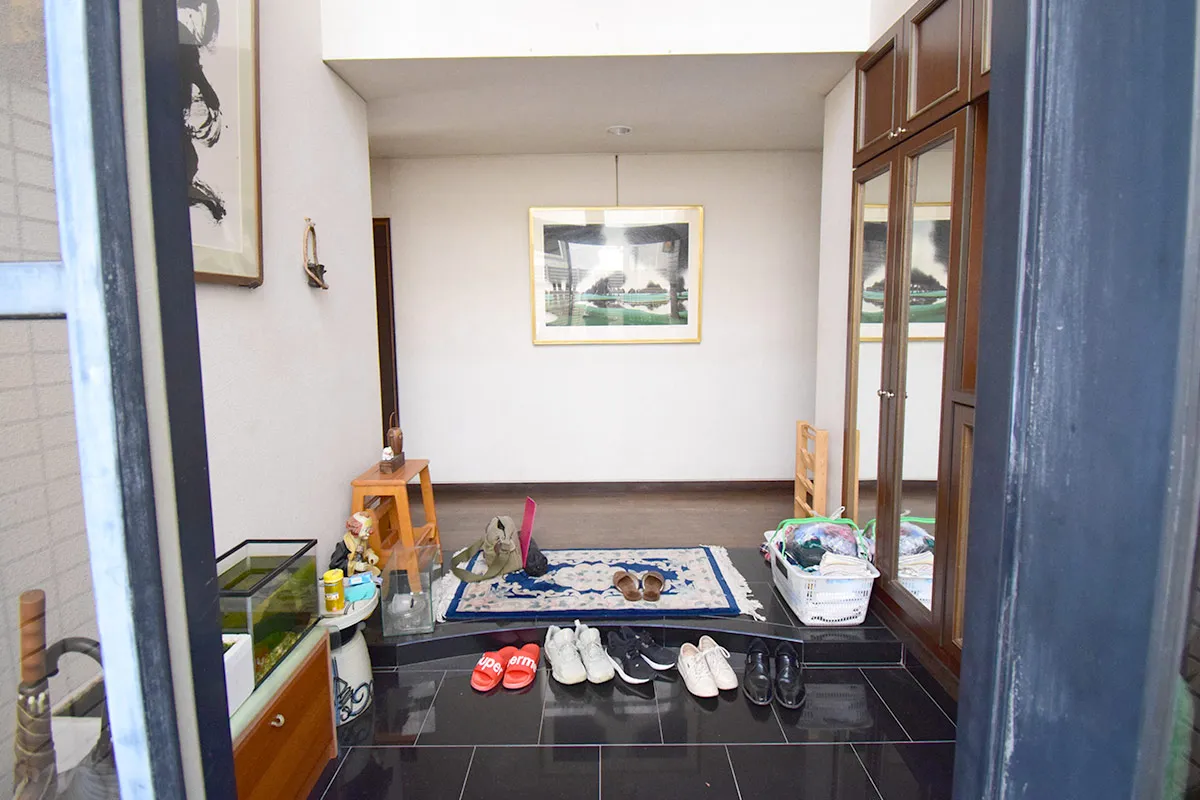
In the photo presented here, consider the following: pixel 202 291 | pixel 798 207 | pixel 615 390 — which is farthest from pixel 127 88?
pixel 798 207

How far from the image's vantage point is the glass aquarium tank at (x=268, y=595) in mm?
1380

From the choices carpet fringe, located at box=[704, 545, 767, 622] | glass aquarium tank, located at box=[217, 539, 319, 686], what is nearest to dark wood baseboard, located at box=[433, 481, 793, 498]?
carpet fringe, located at box=[704, 545, 767, 622]

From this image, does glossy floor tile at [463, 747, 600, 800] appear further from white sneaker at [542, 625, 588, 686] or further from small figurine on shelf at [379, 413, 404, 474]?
small figurine on shelf at [379, 413, 404, 474]

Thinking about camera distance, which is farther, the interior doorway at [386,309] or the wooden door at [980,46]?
the interior doorway at [386,309]

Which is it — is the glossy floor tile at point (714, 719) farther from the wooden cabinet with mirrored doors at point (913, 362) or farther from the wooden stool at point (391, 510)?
the wooden stool at point (391, 510)

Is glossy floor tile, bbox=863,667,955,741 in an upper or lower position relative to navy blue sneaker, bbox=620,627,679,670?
lower

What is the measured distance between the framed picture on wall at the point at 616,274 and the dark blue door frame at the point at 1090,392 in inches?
142

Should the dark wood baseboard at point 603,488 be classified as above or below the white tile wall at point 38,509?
below

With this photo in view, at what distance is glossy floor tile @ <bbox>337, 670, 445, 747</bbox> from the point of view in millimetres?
1833

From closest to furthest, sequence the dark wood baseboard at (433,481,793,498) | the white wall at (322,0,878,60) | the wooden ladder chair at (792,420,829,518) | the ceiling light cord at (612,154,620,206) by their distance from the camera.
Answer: the white wall at (322,0,878,60) < the wooden ladder chair at (792,420,829,518) < the ceiling light cord at (612,154,620,206) < the dark wood baseboard at (433,481,793,498)

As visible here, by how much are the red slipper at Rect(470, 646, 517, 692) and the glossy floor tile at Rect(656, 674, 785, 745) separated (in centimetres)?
55

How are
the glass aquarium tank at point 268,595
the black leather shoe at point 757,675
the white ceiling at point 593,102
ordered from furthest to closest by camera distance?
the white ceiling at point 593,102
the black leather shoe at point 757,675
the glass aquarium tank at point 268,595

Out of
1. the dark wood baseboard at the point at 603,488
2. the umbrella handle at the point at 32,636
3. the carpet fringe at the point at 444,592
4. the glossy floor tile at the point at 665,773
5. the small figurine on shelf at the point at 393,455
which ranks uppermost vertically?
the umbrella handle at the point at 32,636

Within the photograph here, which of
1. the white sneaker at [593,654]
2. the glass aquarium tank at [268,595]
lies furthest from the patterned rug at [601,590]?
the glass aquarium tank at [268,595]
